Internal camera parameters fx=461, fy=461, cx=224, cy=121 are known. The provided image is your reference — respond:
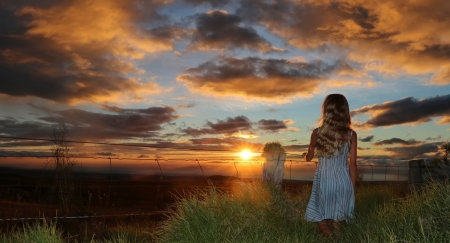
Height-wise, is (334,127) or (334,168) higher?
(334,127)

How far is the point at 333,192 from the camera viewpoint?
16.5 ft

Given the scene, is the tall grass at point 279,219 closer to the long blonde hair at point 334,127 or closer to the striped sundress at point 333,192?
the striped sundress at point 333,192

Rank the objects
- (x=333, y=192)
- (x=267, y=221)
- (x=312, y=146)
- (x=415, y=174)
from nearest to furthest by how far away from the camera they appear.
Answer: (x=333, y=192) < (x=312, y=146) < (x=267, y=221) < (x=415, y=174)

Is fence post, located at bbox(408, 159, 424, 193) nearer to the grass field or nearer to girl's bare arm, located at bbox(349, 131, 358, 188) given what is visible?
the grass field

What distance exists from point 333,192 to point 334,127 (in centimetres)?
71

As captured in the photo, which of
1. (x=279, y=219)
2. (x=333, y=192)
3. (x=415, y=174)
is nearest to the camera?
(x=333, y=192)

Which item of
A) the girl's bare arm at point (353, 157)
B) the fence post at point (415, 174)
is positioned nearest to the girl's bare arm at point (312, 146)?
the girl's bare arm at point (353, 157)

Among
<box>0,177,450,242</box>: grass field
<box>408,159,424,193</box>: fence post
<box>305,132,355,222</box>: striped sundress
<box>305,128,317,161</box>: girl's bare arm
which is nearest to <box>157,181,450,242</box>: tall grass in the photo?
<box>0,177,450,242</box>: grass field

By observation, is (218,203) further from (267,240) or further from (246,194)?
(267,240)

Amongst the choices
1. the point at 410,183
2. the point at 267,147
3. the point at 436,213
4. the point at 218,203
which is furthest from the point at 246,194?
the point at 410,183

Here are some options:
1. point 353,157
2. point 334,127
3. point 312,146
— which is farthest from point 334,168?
point 334,127

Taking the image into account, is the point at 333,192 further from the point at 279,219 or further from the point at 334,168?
the point at 279,219

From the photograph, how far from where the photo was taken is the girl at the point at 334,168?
5.01m

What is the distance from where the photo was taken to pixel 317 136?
518cm
